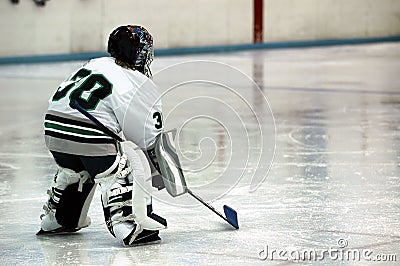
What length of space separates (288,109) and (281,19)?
387 inches

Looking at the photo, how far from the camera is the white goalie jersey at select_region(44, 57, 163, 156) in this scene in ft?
16.2

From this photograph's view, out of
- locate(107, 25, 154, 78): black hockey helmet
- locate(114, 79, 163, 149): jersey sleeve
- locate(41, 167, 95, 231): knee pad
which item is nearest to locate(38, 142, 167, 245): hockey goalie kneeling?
locate(41, 167, 95, 231): knee pad

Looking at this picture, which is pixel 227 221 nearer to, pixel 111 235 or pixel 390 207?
pixel 111 235

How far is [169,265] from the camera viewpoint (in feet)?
15.4

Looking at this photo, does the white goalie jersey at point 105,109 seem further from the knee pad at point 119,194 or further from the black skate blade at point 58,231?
the black skate blade at point 58,231

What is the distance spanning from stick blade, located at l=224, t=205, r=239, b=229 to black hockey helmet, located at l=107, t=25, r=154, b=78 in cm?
95

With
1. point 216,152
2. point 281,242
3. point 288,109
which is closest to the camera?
point 281,242

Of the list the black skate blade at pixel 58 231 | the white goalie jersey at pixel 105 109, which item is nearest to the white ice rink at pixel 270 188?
the black skate blade at pixel 58 231

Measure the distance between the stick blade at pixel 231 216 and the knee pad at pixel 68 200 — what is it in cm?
72

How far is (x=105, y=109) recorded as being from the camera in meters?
4.96

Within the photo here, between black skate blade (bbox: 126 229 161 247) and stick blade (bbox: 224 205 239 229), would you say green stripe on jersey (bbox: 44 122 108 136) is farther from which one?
stick blade (bbox: 224 205 239 229)

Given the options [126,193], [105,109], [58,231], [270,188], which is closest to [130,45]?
[105,109]

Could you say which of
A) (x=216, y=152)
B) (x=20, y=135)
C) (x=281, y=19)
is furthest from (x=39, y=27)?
(x=216, y=152)

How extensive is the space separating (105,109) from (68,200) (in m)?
0.55
